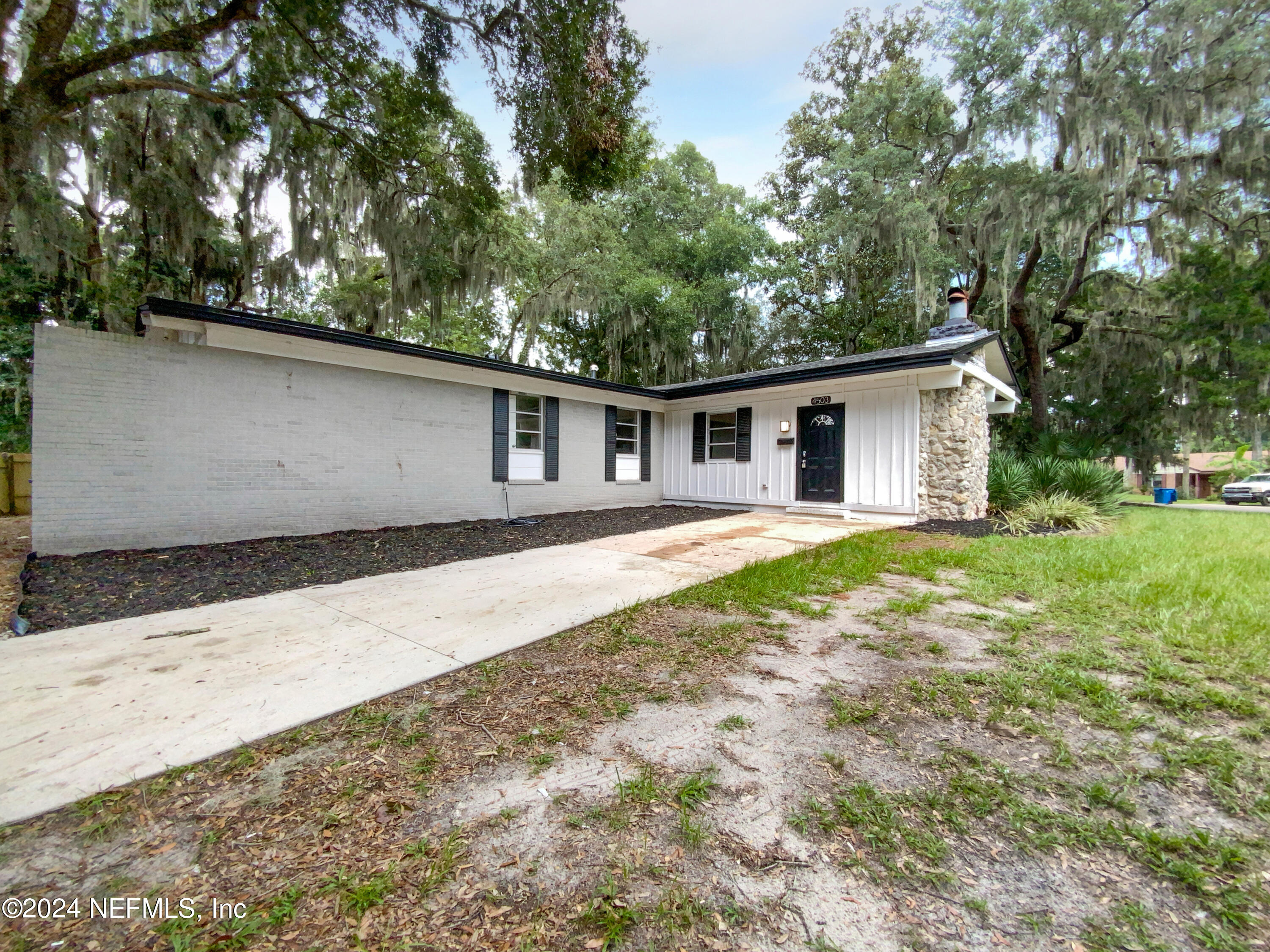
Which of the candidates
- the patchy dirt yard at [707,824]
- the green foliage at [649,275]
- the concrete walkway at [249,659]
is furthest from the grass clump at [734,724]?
the green foliage at [649,275]

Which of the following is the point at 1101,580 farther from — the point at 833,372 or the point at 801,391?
the point at 801,391

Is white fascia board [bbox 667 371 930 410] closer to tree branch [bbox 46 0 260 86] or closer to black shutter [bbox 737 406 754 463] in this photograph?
black shutter [bbox 737 406 754 463]

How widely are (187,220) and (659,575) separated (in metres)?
9.71

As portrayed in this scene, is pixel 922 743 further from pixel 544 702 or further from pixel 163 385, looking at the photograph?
pixel 163 385

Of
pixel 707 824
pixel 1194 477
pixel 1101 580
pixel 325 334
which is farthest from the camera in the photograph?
pixel 1194 477

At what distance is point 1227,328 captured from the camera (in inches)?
432

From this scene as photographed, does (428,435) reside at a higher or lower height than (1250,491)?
higher

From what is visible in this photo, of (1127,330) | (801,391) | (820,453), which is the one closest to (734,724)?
(820,453)

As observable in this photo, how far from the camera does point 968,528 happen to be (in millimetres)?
7238

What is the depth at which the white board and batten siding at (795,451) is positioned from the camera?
8.15m

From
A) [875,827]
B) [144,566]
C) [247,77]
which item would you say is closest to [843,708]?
[875,827]

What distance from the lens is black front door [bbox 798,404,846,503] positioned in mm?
8906

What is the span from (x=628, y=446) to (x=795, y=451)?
11.3ft

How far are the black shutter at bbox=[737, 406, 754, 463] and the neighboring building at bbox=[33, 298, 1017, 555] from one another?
3 cm
